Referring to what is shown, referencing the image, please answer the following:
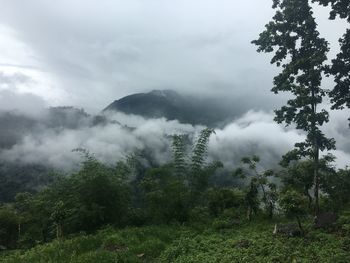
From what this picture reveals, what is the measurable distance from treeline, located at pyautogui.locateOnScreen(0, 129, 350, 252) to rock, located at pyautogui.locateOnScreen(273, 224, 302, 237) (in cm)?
318

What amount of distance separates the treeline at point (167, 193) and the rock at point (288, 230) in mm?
3184

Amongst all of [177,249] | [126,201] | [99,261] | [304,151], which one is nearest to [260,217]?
[304,151]

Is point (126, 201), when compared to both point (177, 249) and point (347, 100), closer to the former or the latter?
point (177, 249)

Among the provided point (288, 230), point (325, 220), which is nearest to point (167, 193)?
point (288, 230)

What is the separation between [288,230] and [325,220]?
269cm

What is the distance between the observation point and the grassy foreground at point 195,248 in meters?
16.7

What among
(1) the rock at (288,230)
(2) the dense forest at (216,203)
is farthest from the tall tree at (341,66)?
(1) the rock at (288,230)

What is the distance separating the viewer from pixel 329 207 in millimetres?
28469

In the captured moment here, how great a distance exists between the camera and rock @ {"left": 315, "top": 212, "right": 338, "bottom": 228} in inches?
832

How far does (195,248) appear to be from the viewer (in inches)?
756

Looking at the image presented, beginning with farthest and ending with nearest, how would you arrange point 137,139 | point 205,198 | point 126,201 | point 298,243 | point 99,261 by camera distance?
point 137,139, point 205,198, point 126,201, point 298,243, point 99,261

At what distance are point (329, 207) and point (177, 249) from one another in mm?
14198

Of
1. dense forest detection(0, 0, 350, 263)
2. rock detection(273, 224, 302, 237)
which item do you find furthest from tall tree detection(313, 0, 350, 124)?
rock detection(273, 224, 302, 237)

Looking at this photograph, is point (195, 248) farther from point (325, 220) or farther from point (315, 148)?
point (315, 148)
